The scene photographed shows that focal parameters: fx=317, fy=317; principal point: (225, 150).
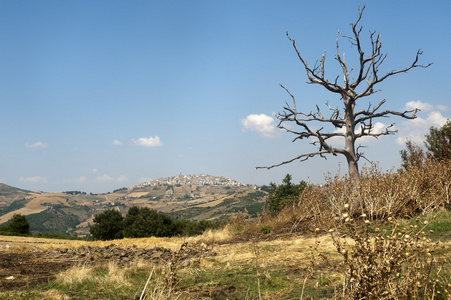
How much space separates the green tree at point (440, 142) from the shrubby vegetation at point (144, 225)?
1349cm

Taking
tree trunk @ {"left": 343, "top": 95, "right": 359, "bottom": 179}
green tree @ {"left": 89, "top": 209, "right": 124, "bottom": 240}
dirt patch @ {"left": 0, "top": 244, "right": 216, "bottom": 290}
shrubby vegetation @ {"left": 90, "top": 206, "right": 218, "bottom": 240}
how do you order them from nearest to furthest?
dirt patch @ {"left": 0, "top": 244, "right": 216, "bottom": 290} → tree trunk @ {"left": 343, "top": 95, "right": 359, "bottom": 179} → shrubby vegetation @ {"left": 90, "top": 206, "right": 218, "bottom": 240} → green tree @ {"left": 89, "top": 209, "right": 124, "bottom": 240}

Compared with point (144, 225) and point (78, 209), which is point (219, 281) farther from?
point (78, 209)

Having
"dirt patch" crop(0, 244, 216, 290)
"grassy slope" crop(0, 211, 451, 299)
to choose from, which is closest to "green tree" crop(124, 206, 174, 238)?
"dirt patch" crop(0, 244, 216, 290)

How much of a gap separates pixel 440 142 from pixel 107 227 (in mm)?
24239

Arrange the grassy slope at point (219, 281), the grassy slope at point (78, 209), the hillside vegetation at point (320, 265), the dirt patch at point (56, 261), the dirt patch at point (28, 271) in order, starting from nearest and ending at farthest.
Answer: the hillside vegetation at point (320, 265), the grassy slope at point (219, 281), the dirt patch at point (28, 271), the dirt patch at point (56, 261), the grassy slope at point (78, 209)

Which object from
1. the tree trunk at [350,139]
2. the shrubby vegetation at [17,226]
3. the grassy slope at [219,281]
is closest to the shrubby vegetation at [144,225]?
the shrubby vegetation at [17,226]

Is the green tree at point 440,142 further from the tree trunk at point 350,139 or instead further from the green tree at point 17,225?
the green tree at point 17,225

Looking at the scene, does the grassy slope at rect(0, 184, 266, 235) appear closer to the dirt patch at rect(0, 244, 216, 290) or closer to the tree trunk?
the tree trunk

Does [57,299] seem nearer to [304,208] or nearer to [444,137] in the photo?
[304,208]

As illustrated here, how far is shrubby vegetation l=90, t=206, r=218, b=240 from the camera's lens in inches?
819

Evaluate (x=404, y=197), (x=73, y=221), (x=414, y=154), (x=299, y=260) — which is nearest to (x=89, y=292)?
(x=299, y=260)

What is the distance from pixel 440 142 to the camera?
19.0 metres

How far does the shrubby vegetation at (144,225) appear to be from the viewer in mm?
20797

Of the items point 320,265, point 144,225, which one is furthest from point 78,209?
point 320,265
